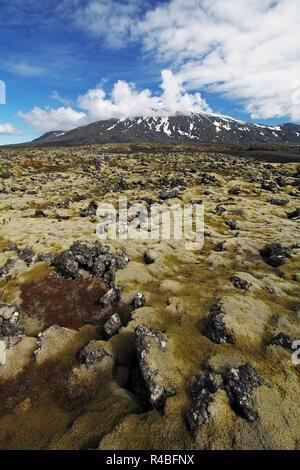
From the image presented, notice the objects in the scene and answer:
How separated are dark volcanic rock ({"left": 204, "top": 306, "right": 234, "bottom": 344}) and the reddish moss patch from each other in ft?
31.6

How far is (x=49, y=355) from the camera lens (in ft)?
56.7

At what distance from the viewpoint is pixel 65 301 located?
82.2ft

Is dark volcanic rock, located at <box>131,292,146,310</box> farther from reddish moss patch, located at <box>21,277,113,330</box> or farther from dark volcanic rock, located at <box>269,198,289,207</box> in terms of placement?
dark volcanic rock, located at <box>269,198,289,207</box>

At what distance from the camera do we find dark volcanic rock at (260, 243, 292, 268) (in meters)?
30.3

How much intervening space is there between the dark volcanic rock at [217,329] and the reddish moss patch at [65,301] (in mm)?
9625

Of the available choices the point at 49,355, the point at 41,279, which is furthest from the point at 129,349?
the point at 41,279

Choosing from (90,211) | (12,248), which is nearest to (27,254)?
(12,248)

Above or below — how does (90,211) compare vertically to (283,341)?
below

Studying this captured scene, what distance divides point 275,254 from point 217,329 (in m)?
18.9

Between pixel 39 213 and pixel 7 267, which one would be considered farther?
pixel 39 213

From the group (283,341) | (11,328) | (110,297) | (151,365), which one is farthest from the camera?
(110,297)

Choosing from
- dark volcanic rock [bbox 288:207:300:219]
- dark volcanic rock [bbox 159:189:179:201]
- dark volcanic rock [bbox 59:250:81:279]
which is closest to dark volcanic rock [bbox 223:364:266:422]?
dark volcanic rock [bbox 59:250:81:279]

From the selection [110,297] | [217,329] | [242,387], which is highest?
[242,387]

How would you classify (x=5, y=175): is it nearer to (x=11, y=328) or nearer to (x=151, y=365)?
(x=11, y=328)
